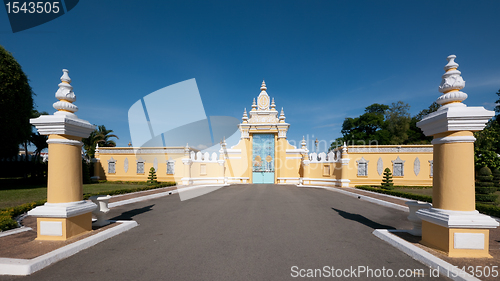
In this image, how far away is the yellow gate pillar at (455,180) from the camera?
13.7ft

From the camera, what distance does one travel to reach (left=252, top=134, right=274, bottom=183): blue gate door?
24.8 metres

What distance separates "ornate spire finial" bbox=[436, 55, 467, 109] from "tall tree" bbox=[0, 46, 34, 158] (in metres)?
22.6

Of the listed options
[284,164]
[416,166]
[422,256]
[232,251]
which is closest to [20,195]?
[232,251]

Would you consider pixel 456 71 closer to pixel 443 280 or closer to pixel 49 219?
pixel 443 280

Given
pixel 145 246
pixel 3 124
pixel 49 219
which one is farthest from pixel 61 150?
pixel 3 124

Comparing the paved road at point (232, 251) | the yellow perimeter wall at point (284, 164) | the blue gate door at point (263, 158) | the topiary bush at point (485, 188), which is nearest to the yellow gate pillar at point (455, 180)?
the paved road at point (232, 251)

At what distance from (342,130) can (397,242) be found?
4961 cm

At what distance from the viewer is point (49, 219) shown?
4.96 meters

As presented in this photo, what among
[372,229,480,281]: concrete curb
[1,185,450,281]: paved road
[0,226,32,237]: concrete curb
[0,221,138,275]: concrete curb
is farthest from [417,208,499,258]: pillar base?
[0,226,32,237]: concrete curb

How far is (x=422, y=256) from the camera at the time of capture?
13.7ft

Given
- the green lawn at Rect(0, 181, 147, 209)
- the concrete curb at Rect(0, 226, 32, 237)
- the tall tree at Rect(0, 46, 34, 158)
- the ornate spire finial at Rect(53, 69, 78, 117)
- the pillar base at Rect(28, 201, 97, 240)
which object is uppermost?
the tall tree at Rect(0, 46, 34, 158)

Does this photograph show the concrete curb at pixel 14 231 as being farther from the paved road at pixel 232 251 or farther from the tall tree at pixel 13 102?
the tall tree at pixel 13 102

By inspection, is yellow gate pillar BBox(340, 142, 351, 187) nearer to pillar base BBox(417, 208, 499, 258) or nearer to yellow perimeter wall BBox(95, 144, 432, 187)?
yellow perimeter wall BBox(95, 144, 432, 187)

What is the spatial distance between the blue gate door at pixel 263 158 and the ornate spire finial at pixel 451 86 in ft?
66.6
